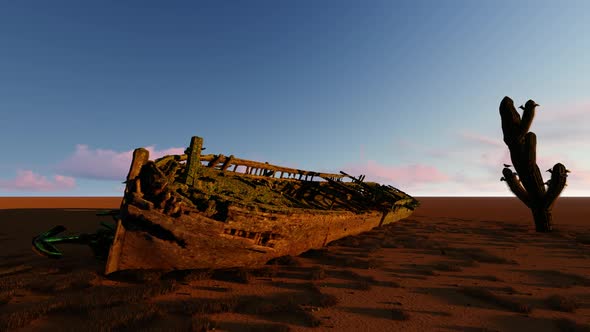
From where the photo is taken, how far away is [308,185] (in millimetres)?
15438

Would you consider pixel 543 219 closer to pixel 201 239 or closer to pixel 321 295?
pixel 321 295

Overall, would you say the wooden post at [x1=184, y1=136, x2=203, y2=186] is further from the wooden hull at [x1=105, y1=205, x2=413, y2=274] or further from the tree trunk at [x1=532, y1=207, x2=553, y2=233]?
the tree trunk at [x1=532, y1=207, x2=553, y2=233]

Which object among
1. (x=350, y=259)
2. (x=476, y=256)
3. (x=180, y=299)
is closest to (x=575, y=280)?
(x=476, y=256)

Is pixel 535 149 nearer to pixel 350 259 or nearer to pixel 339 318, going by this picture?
pixel 350 259

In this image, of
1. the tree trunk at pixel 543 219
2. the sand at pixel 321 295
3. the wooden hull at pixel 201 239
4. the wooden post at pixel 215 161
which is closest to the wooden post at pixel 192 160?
the wooden hull at pixel 201 239

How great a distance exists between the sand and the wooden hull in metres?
0.47

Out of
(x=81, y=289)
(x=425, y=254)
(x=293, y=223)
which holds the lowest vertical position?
(x=81, y=289)

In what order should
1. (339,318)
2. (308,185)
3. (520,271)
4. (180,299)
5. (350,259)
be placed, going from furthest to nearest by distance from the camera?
(308,185) → (350,259) → (520,271) → (180,299) → (339,318)

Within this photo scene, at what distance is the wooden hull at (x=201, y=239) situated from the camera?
5887 millimetres

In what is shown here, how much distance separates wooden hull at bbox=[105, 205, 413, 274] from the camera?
589 centimetres

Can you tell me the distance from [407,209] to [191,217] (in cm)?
1794

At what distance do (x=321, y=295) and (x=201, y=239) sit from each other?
2.89 meters

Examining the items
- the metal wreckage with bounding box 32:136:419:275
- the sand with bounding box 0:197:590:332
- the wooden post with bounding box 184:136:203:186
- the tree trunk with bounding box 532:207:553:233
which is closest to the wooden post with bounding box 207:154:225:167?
the metal wreckage with bounding box 32:136:419:275

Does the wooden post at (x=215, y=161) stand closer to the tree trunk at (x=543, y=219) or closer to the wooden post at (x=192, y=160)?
the wooden post at (x=192, y=160)
